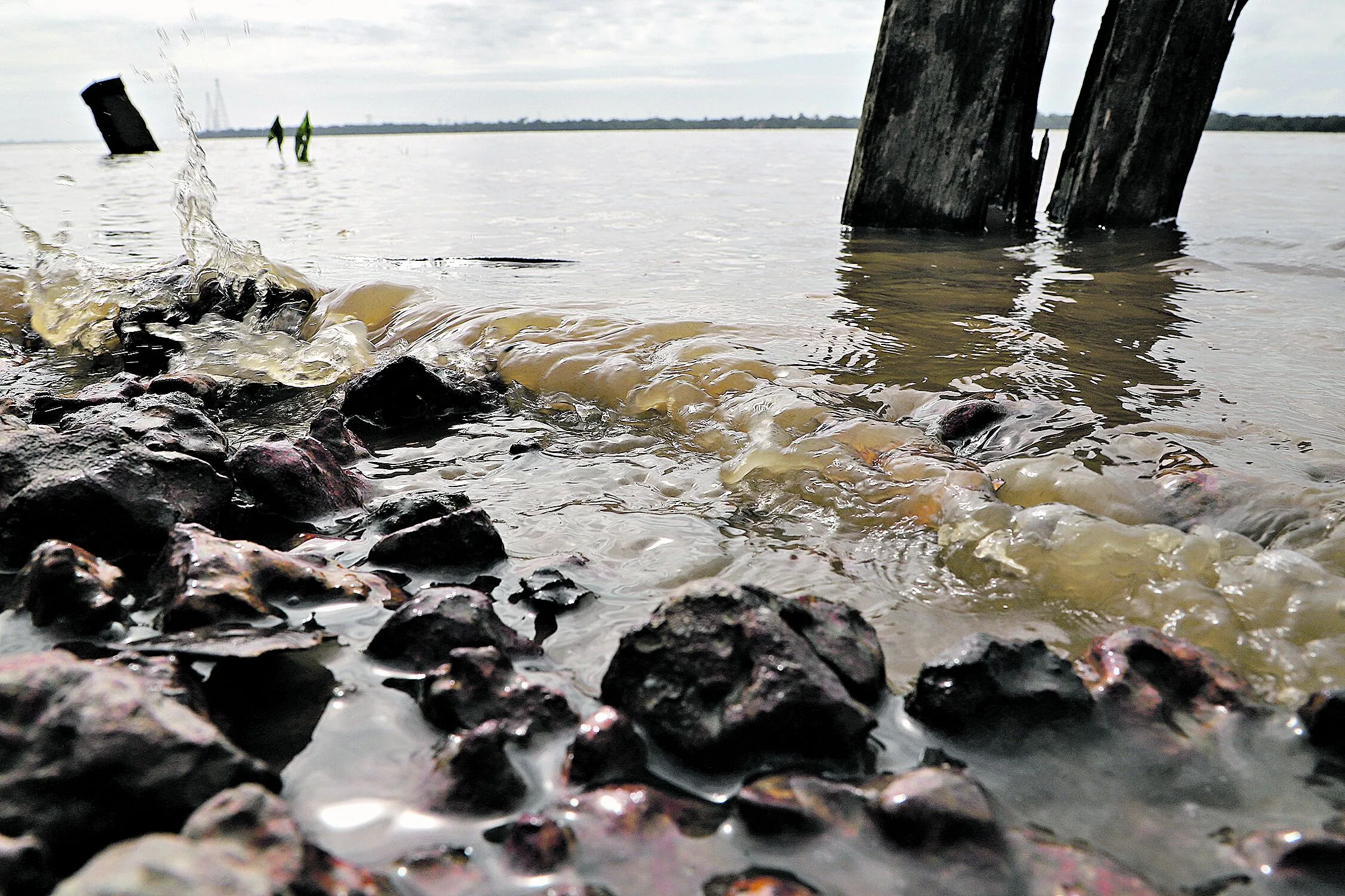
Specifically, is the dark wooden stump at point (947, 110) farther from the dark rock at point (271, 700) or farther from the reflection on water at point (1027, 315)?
the dark rock at point (271, 700)

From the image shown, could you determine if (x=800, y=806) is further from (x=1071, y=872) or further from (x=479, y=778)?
(x=479, y=778)

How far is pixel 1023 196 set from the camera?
880 centimetres

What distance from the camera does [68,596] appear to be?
73.4 inches

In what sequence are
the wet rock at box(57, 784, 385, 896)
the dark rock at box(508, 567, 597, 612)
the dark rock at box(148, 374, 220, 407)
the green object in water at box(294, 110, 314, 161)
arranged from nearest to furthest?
the wet rock at box(57, 784, 385, 896)
the dark rock at box(508, 567, 597, 612)
the dark rock at box(148, 374, 220, 407)
the green object in water at box(294, 110, 314, 161)

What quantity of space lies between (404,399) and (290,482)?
117cm

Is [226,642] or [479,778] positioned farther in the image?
[226,642]

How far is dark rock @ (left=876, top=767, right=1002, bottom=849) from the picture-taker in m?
1.31

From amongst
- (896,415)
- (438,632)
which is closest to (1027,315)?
(896,415)

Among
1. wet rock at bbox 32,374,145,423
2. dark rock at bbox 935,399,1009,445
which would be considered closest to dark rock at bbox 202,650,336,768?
wet rock at bbox 32,374,145,423

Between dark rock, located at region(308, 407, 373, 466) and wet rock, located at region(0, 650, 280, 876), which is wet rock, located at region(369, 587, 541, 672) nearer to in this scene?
wet rock, located at region(0, 650, 280, 876)

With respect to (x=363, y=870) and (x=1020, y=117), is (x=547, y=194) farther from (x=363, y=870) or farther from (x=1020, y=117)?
(x=363, y=870)

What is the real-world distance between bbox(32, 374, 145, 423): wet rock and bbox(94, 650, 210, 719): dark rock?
1.93m

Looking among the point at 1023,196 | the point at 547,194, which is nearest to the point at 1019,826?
the point at 1023,196

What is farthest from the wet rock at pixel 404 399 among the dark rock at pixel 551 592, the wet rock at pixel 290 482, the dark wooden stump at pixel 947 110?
the dark wooden stump at pixel 947 110
